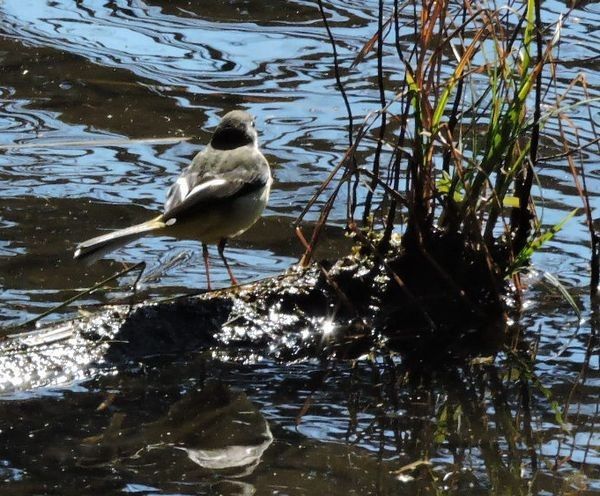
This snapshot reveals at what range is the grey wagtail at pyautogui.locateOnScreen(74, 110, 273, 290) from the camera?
18.3 feet

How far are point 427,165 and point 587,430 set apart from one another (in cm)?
141

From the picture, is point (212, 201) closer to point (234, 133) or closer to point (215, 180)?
point (215, 180)

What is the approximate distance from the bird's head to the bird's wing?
241mm

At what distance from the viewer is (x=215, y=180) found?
19.5ft

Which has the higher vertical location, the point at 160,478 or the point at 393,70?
the point at 393,70

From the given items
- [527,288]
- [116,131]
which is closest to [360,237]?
[527,288]

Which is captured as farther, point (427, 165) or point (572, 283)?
point (572, 283)

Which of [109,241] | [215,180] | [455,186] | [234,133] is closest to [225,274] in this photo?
[234,133]

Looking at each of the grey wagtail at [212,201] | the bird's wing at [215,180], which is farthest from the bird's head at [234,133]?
the bird's wing at [215,180]

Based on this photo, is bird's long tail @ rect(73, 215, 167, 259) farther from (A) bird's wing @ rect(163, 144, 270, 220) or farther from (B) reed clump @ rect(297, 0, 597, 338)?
(B) reed clump @ rect(297, 0, 597, 338)

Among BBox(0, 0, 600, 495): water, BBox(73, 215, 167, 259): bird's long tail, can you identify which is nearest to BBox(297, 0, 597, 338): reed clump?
BBox(0, 0, 600, 495): water

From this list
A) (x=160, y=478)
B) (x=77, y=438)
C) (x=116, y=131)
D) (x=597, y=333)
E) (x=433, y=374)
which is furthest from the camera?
(x=116, y=131)

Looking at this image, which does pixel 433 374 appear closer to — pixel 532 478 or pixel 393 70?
pixel 532 478

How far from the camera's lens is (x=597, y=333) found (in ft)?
19.0
